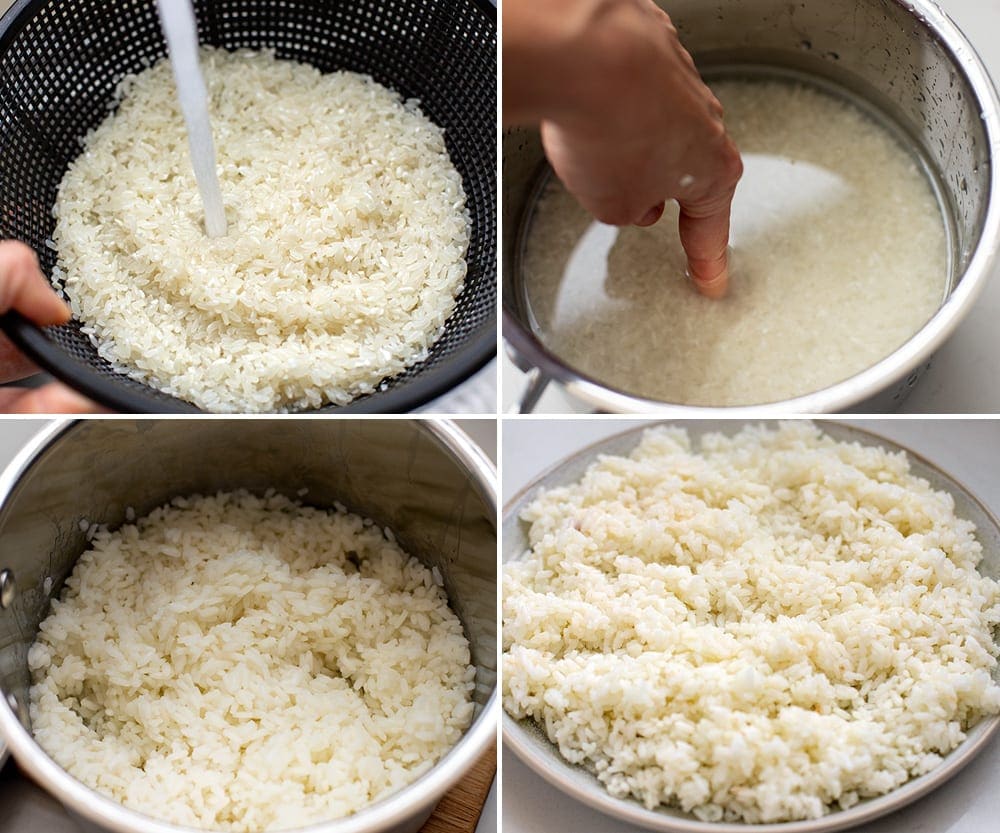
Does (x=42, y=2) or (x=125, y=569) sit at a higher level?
(x=42, y=2)

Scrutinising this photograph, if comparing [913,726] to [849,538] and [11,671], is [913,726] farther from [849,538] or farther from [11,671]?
[11,671]

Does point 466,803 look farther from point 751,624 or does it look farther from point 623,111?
point 623,111

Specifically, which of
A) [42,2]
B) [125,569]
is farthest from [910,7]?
[125,569]

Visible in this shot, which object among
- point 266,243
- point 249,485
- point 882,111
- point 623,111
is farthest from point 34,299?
point 882,111

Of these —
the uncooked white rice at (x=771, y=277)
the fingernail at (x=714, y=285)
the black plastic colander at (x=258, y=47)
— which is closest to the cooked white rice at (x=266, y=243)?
the black plastic colander at (x=258, y=47)

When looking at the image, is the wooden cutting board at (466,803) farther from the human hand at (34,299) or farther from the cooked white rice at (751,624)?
the human hand at (34,299)

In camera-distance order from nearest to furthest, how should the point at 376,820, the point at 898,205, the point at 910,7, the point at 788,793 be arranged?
the point at 376,820, the point at 788,793, the point at 910,7, the point at 898,205
